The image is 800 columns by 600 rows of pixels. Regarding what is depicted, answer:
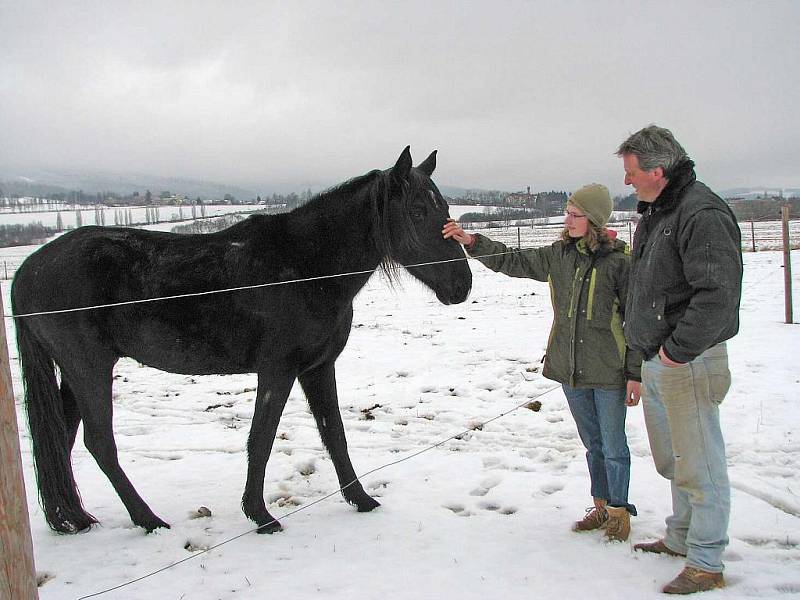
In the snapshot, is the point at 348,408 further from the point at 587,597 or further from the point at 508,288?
the point at 508,288

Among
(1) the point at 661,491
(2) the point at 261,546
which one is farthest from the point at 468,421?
(2) the point at 261,546

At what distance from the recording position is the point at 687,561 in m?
2.68

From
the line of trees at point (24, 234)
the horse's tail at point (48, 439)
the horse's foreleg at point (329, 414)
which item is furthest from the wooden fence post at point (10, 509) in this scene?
the line of trees at point (24, 234)

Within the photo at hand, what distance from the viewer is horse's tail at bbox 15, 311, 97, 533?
3.56 m

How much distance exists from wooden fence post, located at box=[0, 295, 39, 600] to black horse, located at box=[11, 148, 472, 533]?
1.65 meters

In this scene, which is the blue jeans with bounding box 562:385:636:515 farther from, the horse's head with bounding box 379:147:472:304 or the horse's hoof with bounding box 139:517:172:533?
the horse's hoof with bounding box 139:517:172:533

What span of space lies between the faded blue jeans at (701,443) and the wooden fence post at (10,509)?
280 centimetres

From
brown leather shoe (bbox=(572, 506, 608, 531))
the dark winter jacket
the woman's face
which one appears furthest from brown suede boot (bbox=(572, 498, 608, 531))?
the woman's face

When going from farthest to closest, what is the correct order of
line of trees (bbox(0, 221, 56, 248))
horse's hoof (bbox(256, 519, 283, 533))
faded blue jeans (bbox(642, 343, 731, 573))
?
line of trees (bbox(0, 221, 56, 248))
horse's hoof (bbox(256, 519, 283, 533))
faded blue jeans (bbox(642, 343, 731, 573))

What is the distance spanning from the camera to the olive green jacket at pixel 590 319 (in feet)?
10.3

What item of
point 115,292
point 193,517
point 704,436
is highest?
point 115,292

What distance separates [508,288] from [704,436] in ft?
40.4

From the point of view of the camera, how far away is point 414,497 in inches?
154

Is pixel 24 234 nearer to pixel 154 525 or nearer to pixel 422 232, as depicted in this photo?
pixel 154 525
